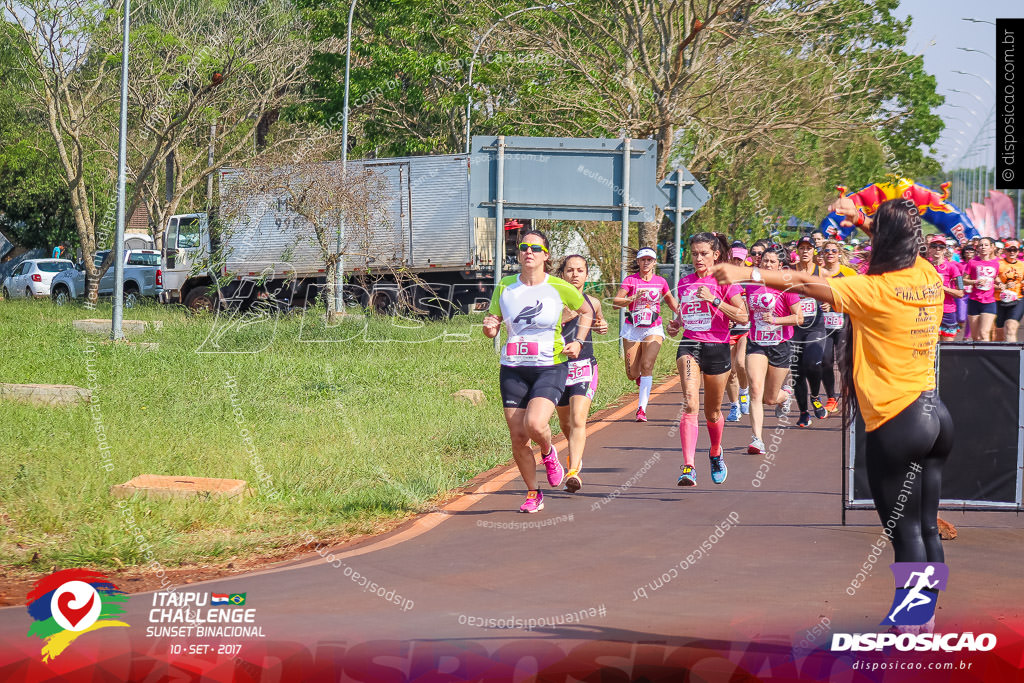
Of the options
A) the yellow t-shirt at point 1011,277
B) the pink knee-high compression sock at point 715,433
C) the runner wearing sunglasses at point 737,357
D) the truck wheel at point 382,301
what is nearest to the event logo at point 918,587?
the pink knee-high compression sock at point 715,433

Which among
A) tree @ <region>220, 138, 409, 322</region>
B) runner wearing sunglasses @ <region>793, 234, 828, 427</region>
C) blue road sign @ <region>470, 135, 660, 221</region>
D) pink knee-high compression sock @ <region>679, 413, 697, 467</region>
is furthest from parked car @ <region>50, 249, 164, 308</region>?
pink knee-high compression sock @ <region>679, 413, 697, 467</region>

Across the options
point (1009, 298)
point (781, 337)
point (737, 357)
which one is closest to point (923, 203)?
point (781, 337)

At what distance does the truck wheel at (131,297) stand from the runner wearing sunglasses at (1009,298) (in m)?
19.3

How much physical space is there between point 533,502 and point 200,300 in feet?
68.4

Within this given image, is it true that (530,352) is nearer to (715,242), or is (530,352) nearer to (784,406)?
(715,242)

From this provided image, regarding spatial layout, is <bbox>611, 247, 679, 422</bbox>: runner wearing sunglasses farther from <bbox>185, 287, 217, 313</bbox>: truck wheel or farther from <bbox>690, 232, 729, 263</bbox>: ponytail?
<bbox>185, 287, 217, 313</bbox>: truck wheel

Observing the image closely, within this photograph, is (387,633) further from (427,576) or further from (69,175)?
(69,175)

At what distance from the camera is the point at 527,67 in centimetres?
2489

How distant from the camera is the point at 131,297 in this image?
2969 cm

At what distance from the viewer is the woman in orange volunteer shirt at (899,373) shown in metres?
5.14

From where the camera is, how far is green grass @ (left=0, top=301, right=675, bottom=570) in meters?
7.64

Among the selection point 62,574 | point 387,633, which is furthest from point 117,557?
point 387,633

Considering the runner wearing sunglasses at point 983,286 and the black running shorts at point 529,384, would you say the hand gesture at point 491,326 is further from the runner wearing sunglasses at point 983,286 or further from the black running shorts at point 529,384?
the runner wearing sunglasses at point 983,286

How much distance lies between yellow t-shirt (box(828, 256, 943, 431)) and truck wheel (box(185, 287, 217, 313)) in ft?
77.1
